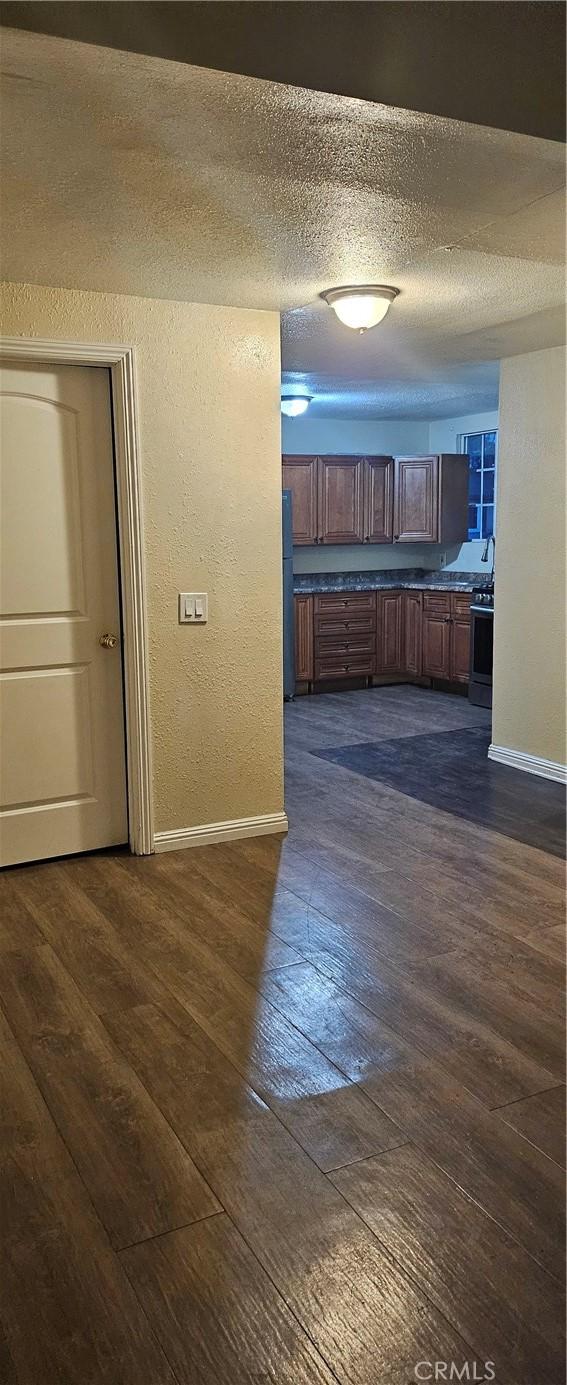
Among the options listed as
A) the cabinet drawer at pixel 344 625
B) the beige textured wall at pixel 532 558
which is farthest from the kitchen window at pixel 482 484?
the beige textured wall at pixel 532 558

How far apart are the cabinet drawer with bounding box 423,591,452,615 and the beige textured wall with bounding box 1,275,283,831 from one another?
3.81m

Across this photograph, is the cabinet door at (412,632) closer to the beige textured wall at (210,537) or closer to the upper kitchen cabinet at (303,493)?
the upper kitchen cabinet at (303,493)

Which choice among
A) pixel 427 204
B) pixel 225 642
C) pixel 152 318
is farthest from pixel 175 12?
pixel 225 642

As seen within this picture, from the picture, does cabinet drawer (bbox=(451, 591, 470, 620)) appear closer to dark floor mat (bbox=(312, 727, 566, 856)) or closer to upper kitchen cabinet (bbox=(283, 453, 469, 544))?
upper kitchen cabinet (bbox=(283, 453, 469, 544))

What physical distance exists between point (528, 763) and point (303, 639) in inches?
108

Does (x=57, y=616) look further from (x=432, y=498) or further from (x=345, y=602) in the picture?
(x=432, y=498)

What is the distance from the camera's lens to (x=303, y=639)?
7.68 meters

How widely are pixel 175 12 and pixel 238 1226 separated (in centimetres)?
226

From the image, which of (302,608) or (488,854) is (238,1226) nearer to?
(488,854)

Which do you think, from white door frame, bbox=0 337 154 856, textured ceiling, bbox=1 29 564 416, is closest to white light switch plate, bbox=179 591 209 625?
white door frame, bbox=0 337 154 856

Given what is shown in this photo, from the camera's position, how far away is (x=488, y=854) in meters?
3.96

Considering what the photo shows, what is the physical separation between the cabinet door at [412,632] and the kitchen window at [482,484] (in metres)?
0.74

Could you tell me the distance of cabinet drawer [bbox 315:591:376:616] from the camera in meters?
7.73

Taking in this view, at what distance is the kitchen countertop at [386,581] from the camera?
7.88 meters
